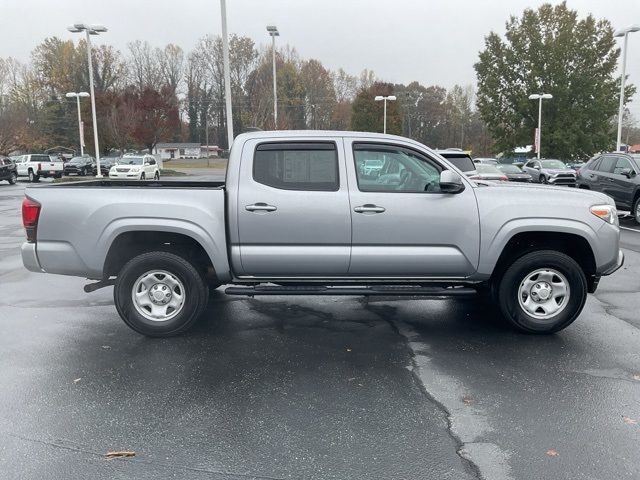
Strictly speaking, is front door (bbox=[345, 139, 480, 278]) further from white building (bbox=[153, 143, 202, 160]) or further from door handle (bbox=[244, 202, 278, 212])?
white building (bbox=[153, 143, 202, 160])

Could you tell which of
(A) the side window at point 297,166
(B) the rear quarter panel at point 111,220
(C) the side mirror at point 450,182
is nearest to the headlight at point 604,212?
(C) the side mirror at point 450,182

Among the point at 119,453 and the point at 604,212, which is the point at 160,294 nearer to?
the point at 119,453

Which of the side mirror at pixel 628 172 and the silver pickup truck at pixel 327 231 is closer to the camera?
the silver pickup truck at pixel 327 231

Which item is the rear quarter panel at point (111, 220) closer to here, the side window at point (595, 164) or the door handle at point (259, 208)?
the door handle at point (259, 208)

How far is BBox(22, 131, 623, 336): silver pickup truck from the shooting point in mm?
5387

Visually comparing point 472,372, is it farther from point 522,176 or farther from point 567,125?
point 567,125

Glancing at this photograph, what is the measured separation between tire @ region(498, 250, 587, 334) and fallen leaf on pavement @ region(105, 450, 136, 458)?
12.1ft

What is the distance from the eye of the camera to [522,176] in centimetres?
2614

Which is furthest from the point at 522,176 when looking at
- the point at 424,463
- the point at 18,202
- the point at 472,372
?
the point at 424,463

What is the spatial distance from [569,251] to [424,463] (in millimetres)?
3358

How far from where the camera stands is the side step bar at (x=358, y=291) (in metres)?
5.41

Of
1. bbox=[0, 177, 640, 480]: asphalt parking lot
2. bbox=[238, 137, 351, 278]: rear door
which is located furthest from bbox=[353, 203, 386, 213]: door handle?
bbox=[0, 177, 640, 480]: asphalt parking lot

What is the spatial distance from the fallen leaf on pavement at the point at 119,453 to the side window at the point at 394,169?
3.12m

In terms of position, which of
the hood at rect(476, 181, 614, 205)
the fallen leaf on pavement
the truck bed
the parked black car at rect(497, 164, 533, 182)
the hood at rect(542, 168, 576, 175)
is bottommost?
the fallen leaf on pavement
